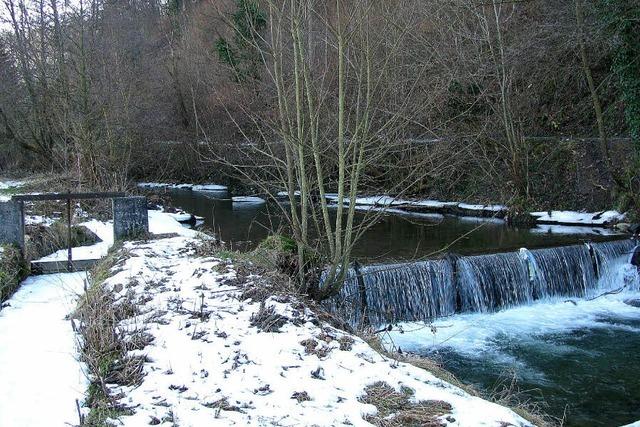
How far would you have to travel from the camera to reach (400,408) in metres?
3.83

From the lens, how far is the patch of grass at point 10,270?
21.4 ft

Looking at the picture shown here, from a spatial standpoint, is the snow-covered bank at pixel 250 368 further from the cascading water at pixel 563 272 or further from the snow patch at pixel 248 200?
the snow patch at pixel 248 200

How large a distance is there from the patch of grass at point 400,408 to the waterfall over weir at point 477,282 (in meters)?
4.13

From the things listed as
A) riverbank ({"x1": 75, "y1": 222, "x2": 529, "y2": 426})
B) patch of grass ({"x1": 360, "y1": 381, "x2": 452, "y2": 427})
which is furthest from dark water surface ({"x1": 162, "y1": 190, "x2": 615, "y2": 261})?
patch of grass ({"x1": 360, "y1": 381, "x2": 452, "y2": 427})

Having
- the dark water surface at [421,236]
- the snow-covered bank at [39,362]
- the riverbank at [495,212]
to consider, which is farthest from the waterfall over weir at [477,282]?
the snow-covered bank at [39,362]

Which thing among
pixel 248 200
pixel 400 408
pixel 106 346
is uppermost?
pixel 248 200

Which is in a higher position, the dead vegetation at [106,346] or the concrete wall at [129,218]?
the concrete wall at [129,218]

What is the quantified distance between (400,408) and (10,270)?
5.36 metres

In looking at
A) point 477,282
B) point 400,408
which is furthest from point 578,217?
point 400,408

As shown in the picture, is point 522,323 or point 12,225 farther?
point 522,323

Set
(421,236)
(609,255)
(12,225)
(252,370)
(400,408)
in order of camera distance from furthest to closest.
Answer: (421,236), (609,255), (12,225), (252,370), (400,408)

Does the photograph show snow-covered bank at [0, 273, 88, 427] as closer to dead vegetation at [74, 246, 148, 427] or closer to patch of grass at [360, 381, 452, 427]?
dead vegetation at [74, 246, 148, 427]

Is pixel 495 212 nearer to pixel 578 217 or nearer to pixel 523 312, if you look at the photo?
pixel 578 217

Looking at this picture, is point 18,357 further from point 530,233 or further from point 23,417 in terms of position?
point 530,233
